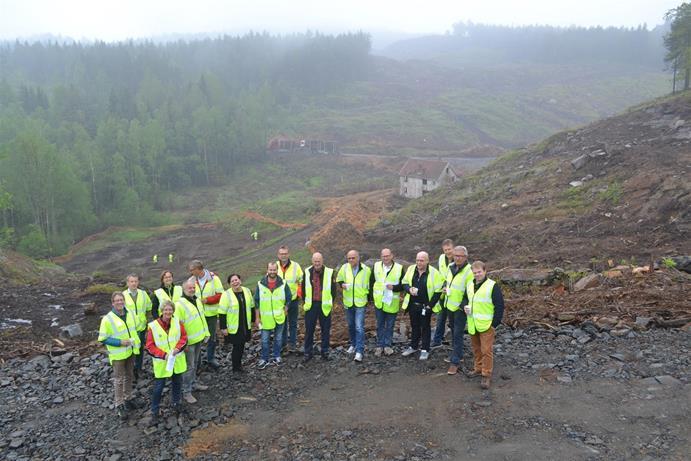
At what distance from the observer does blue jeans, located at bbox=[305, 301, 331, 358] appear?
9.50 m

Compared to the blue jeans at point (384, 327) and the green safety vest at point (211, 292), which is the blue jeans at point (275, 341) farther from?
the blue jeans at point (384, 327)

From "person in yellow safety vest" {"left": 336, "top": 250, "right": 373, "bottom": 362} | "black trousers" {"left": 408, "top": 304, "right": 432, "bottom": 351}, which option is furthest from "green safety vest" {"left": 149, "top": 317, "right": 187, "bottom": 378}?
"black trousers" {"left": 408, "top": 304, "right": 432, "bottom": 351}

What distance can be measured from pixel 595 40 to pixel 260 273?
17342 centimetres

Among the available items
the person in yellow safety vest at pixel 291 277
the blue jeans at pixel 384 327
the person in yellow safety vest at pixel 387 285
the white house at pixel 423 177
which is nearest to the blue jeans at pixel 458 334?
the person in yellow safety vest at pixel 387 285

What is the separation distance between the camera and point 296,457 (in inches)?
271

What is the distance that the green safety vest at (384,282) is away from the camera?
30.1ft

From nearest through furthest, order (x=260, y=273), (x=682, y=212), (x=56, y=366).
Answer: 1. (x=56, y=366)
2. (x=682, y=212)
3. (x=260, y=273)

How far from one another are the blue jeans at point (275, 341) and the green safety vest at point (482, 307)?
3.58m

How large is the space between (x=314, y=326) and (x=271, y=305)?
3.12 ft

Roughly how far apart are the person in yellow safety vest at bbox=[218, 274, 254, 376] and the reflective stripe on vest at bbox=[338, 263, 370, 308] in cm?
184

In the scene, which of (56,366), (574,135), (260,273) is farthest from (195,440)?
(574,135)

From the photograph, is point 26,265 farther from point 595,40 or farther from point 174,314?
point 595,40

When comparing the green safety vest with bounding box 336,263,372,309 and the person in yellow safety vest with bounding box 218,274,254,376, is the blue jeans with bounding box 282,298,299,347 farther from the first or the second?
the green safety vest with bounding box 336,263,372,309

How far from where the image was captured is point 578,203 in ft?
74.2
